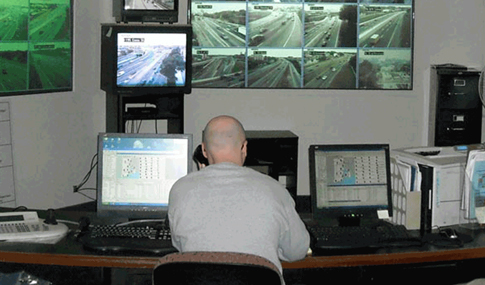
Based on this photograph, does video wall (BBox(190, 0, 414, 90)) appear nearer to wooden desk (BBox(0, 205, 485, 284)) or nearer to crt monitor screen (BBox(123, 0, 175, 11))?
crt monitor screen (BBox(123, 0, 175, 11))

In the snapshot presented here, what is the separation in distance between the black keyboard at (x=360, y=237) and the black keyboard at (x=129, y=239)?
0.65 m

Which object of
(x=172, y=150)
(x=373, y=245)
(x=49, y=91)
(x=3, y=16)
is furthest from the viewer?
(x=49, y=91)

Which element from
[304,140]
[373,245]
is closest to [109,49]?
[304,140]

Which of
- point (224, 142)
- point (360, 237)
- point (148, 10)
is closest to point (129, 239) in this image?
point (224, 142)

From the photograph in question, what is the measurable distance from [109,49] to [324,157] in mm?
2902

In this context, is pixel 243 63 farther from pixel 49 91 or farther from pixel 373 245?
pixel 373 245

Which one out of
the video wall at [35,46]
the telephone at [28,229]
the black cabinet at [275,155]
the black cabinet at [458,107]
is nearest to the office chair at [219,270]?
the telephone at [28,229]

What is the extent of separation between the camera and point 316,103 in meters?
7.32

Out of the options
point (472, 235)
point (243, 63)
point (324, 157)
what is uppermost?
point (243, 63)

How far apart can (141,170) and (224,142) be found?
0.82 meters

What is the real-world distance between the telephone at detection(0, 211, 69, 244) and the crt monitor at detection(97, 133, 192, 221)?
279 millimetres

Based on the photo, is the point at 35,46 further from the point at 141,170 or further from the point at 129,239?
the point at 129,239

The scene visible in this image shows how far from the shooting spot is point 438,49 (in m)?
7.40

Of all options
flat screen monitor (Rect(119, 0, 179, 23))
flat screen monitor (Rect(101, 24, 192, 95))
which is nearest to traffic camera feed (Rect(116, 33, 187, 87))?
flat screen monitor (Rect(101, 24, 192, 95))
